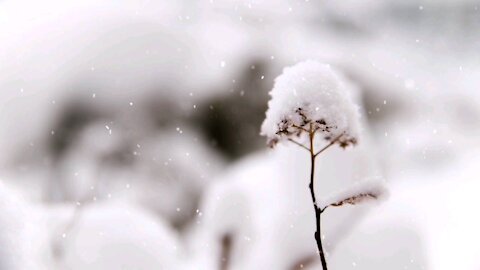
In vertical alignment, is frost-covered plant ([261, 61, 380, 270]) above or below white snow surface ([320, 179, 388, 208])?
above

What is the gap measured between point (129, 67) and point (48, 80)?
1107mm

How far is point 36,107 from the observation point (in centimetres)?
387

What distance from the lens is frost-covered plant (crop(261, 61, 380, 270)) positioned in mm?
480

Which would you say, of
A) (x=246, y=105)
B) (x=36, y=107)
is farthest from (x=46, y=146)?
(x=246, y=105)

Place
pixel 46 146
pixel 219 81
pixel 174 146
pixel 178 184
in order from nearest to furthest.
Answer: pixel 46 146 → pixel 178 184 → pixel 174 146 → pixel 219 81

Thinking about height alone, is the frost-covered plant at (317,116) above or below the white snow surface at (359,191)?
above

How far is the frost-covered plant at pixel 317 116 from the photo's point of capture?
0.48 metres

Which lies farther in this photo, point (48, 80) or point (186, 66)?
point (186, 66)

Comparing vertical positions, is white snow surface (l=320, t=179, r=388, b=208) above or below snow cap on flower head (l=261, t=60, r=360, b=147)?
below

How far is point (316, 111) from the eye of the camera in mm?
483

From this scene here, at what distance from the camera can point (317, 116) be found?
48 cm

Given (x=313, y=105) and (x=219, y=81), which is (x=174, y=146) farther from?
(x=313, y=105)

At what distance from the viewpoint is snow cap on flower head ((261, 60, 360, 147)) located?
0.48 metres

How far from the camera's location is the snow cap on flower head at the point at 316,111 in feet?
1.59
